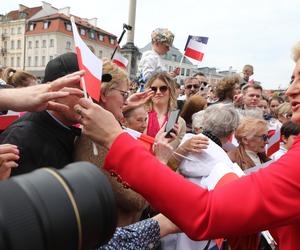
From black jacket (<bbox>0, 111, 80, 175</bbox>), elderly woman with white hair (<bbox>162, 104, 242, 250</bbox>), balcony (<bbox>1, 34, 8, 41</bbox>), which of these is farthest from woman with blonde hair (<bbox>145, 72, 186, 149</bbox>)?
balcony (<bbox>1, 34, 8, 41</bbox>)

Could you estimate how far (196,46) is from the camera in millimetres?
7023

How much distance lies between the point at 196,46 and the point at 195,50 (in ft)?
0.26

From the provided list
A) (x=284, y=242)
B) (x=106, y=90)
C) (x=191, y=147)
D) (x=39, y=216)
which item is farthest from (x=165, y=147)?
(x=39, y=216)

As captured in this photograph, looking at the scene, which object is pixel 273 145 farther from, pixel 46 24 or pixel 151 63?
pixel 46 24

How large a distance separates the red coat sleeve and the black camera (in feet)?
1.35

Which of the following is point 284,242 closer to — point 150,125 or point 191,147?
point 191,147

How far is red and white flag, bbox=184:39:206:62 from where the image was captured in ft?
22.9

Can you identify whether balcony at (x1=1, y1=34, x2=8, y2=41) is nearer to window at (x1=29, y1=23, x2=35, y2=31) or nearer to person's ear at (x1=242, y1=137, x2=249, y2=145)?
window at (x1=29, y1=23, x2=35, y2=31)

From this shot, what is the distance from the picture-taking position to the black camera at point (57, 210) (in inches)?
28.5

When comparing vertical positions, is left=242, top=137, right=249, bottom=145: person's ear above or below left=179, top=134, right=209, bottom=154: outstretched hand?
below

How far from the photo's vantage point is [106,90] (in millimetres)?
2291

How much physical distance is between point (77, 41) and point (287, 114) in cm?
468

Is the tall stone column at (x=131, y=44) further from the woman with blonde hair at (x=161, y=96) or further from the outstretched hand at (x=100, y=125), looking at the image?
the outstretched hand at (x=100, y=125)

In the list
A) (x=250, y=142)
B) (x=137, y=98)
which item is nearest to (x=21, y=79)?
(x=137, y=98)
